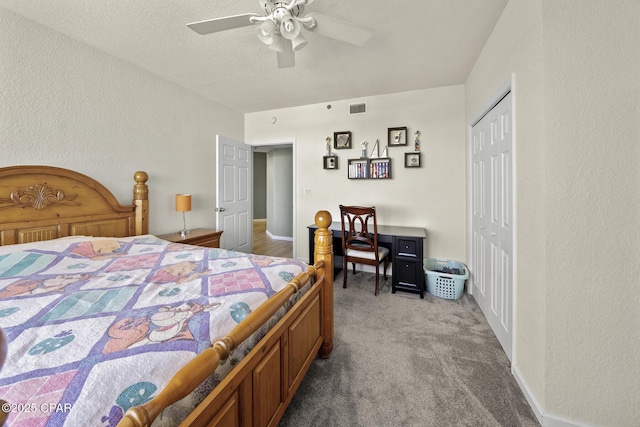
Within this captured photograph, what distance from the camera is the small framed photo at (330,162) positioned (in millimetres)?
3713

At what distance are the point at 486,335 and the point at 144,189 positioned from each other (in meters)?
3.51

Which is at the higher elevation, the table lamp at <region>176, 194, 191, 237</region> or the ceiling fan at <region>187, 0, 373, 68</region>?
the ceiling fan at <region>187, 0, 373, 68</region>

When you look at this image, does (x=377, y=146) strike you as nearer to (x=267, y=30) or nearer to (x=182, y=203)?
(x=267, y=30)

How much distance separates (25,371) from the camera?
0.64 meters

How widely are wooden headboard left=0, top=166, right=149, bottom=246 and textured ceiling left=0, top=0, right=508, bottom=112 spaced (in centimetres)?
118

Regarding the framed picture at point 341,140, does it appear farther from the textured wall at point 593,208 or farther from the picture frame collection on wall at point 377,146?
the textured wall at point 593,208

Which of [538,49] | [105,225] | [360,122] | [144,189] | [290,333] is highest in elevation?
[360,122]

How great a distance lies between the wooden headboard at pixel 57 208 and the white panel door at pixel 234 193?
1.15 meters

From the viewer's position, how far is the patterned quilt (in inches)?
23.1

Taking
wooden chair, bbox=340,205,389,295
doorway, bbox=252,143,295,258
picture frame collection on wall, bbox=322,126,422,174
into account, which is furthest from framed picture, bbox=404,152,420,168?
doorway, bbox=252,143,295,258

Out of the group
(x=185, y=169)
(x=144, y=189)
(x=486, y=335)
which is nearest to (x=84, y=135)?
(x=144, y=189)

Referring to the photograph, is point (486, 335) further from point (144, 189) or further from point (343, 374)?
point (144, 189)

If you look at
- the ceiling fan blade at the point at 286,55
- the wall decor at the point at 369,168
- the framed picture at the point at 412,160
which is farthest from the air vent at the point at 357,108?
the ceiling fan blade at the point at 286,55

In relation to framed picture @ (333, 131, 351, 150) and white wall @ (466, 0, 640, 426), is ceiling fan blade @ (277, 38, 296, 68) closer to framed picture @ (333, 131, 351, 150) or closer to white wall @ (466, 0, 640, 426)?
white wall @ (466, 0, 640, 426)
